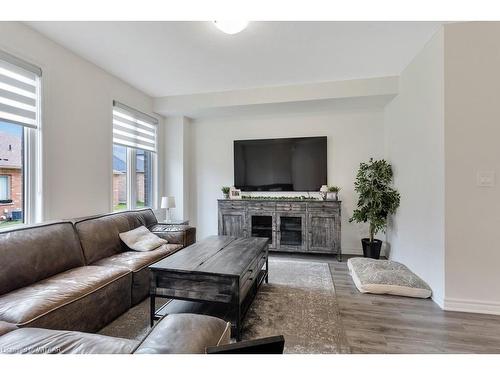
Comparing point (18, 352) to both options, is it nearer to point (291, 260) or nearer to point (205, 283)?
point (205, 283)

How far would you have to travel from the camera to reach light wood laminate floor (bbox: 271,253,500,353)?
172 cm

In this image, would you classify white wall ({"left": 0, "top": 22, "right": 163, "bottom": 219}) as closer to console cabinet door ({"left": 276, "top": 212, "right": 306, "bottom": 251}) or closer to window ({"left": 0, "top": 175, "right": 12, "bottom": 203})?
window ({"left": 0, "top": 175, "right": 12, "bottom": 203})

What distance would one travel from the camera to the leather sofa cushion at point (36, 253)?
5.56ft

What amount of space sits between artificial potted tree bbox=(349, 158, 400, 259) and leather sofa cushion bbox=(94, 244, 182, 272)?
270cm

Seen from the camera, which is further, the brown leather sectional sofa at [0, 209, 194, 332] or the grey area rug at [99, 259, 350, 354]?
the grey area rug at [99, 259, 350, 354]

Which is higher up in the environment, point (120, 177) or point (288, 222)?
point (120, 177)

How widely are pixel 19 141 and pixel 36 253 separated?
118 cm

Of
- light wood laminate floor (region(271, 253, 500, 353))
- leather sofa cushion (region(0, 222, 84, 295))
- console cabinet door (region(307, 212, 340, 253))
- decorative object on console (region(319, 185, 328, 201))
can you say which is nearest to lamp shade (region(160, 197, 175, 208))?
leather sofa cushion (region(0, 222, 84, 295))

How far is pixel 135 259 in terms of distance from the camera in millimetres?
2404

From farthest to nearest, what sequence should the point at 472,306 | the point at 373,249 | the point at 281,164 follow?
1. the point at 281,164
2. the point at 373,249
3. the point at 472,306

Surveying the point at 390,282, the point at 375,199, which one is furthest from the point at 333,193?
the point at 390,282

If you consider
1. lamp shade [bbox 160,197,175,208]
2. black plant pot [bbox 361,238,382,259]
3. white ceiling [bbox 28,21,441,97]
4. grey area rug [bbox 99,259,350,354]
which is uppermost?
white ceiling [bbox 28,21,441,97]

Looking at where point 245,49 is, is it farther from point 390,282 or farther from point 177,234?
point 390,282

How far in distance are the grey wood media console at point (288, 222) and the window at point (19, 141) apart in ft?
7.93
